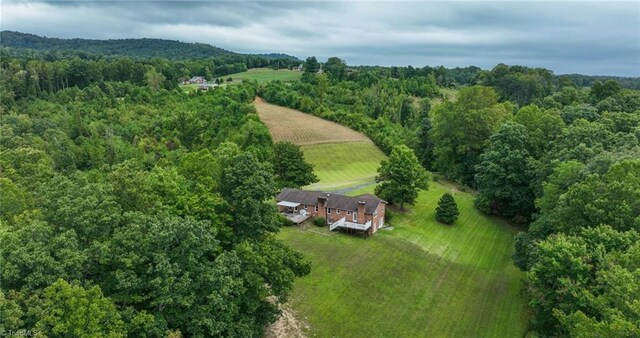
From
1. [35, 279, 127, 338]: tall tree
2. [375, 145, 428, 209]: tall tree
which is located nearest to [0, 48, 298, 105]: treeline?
[375, 145, 428, 209]: tall tree

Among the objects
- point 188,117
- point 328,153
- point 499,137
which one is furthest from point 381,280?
point 188,117

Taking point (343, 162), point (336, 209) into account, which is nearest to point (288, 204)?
point (336, 209)

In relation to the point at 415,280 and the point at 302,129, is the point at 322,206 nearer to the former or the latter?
the point at 415,280

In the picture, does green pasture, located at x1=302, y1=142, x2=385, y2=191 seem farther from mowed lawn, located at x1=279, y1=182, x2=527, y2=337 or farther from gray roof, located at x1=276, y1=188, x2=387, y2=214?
mowed lawn, located at x1=279, y1=182, x2=527, y2=337

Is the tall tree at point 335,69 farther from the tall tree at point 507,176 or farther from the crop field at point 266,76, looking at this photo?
the tall tree at point 507,176

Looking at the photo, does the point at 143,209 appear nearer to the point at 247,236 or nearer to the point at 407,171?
the point at 247,236

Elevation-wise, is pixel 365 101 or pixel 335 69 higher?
pixel 335 69

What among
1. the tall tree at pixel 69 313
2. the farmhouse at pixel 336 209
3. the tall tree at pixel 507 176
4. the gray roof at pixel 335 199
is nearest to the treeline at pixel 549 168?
the tall tree at pixel 507 176
